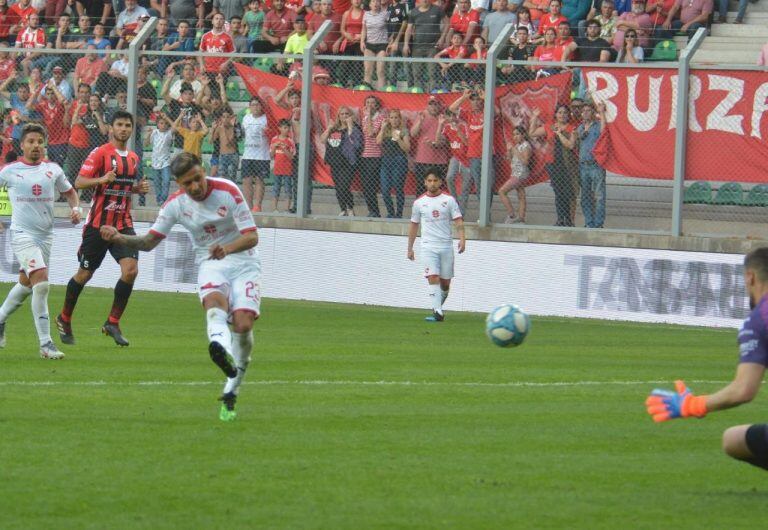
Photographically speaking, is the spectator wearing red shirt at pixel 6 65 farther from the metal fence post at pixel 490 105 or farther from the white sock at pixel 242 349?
the white sock at pixel 242 349

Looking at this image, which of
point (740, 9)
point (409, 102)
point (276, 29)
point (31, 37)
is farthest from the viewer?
point (31, 37)

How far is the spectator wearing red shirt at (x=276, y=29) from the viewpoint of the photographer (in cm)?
2511

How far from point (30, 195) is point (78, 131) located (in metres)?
10.2

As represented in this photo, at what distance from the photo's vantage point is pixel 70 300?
15812mm

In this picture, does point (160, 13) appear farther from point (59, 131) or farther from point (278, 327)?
point (278, 327)

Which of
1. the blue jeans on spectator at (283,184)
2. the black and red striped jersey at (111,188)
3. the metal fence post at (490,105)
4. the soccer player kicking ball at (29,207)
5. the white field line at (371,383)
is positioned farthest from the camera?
the blue jeans on spectator at (283,184)

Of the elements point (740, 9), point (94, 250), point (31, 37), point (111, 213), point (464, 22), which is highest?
point (740, 9)

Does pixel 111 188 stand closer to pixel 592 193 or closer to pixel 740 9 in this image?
pixel 592 193

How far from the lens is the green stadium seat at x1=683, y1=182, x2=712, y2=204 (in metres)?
20.8

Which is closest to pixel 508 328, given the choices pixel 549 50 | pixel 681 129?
pixel 681 129

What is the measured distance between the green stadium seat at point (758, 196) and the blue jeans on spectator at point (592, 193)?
2024mm

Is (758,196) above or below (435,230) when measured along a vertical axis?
above

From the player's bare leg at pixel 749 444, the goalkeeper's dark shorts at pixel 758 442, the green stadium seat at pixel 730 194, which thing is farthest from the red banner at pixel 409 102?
the goalkeeper's dark shorts at pixel 758 442

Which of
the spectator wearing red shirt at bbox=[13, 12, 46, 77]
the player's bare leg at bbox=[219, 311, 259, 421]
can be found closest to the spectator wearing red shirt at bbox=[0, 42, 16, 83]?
the spectator wearing red shirt at bbox=[13, 12, 46, 77]
